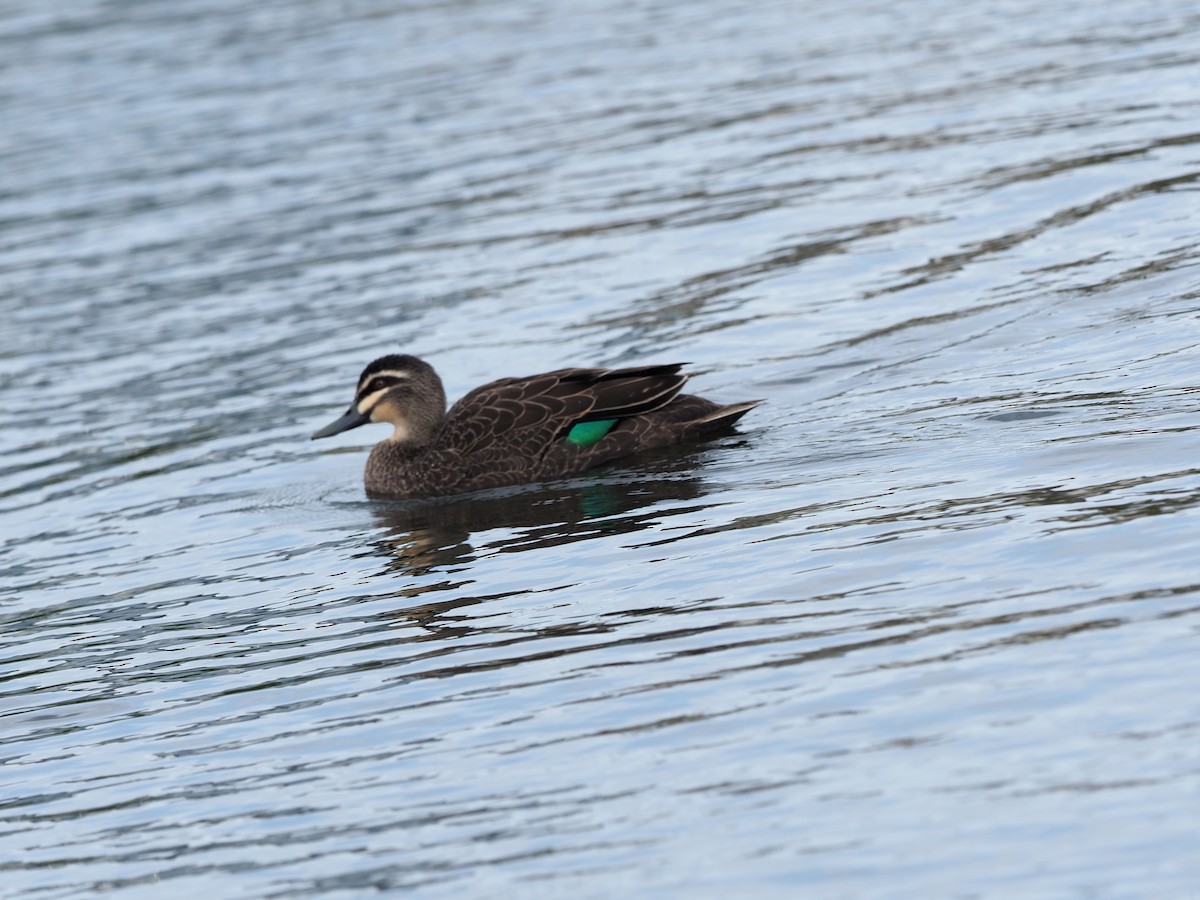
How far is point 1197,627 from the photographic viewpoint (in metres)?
7.76

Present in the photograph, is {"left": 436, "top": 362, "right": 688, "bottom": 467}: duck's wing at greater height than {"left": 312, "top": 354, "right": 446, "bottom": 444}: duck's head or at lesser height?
lesser

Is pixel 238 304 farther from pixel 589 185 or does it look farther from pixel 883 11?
pixel 883 11

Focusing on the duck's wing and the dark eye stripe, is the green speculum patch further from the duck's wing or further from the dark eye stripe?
the dark eye stripe

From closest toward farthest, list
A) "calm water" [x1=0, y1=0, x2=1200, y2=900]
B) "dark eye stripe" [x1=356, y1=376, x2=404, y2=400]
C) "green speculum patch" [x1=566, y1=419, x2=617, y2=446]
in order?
1. "calm water" [x1=0, y1=0, x2=1200, y2=900]
2. "green speculum patch" [x1=566, y1=419, x2=617, y2=446]
3. "dark eye stripe" [x1=356, y1=376, x2=404, y2=400]

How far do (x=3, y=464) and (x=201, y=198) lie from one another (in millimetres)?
10581

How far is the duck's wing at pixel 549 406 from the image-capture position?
1276 centimetres

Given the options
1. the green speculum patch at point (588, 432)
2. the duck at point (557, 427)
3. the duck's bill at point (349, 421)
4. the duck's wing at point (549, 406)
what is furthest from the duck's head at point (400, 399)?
the green speculum patch at point (588, 432)

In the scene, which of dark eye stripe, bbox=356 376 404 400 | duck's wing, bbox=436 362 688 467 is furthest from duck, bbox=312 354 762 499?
dark eye stripe, bbox=356 376 404 400

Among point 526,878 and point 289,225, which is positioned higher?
point 289,225

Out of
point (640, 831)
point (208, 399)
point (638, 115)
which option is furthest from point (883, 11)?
point (640, 831)

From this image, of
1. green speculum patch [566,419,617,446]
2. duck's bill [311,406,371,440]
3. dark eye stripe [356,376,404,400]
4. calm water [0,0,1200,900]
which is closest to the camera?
calm water [0,0,1200,900]

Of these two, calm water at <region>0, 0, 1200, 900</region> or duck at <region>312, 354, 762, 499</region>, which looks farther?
duck at <region>312, 354, 762, 499</region>

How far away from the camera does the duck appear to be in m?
12.8

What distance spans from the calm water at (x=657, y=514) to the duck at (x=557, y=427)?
0.76 ft
